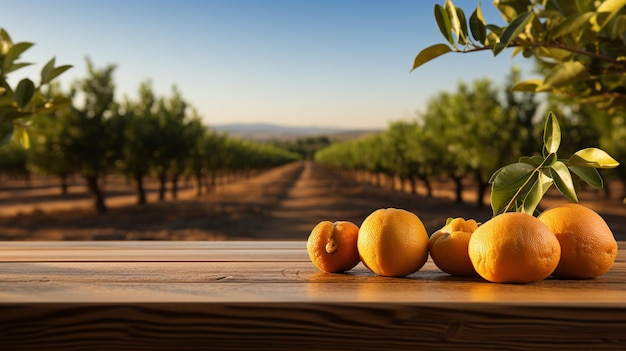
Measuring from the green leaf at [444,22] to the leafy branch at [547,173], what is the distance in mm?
372

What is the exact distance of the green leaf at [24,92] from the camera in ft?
5.78

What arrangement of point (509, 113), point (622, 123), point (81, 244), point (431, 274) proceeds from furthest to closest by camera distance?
1. point (509, 113)
2. point (622, 123)
3. point (81, 244)
4. point (431, 274)

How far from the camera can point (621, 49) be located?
5.96 ft

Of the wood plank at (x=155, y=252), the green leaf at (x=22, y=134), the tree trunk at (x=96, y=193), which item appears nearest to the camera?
the wood plank at (x=155, y=252)

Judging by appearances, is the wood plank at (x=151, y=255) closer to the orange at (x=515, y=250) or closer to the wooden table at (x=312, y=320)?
the wooden table at (x=312, y=320)

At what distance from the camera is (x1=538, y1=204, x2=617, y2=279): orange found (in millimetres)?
1460

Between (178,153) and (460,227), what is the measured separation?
21.9 metres

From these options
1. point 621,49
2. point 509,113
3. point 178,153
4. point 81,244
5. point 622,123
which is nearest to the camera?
point 621,49

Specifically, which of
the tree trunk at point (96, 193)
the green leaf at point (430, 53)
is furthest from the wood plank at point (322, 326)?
the tree trunk at point (96, 193)

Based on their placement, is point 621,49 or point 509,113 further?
point 509,113

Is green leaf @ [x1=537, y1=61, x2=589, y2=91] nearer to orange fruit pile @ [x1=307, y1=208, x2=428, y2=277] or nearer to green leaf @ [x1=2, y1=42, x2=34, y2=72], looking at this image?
orange fruit pile @ [x1=307, y1=208, x2=428, y2=277]

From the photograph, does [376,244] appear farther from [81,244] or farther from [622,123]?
[622,123]

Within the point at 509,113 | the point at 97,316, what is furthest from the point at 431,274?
the point at 509,113

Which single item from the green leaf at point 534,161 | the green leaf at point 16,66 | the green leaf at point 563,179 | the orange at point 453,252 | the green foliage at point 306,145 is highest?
the green leaf at point 16,66
